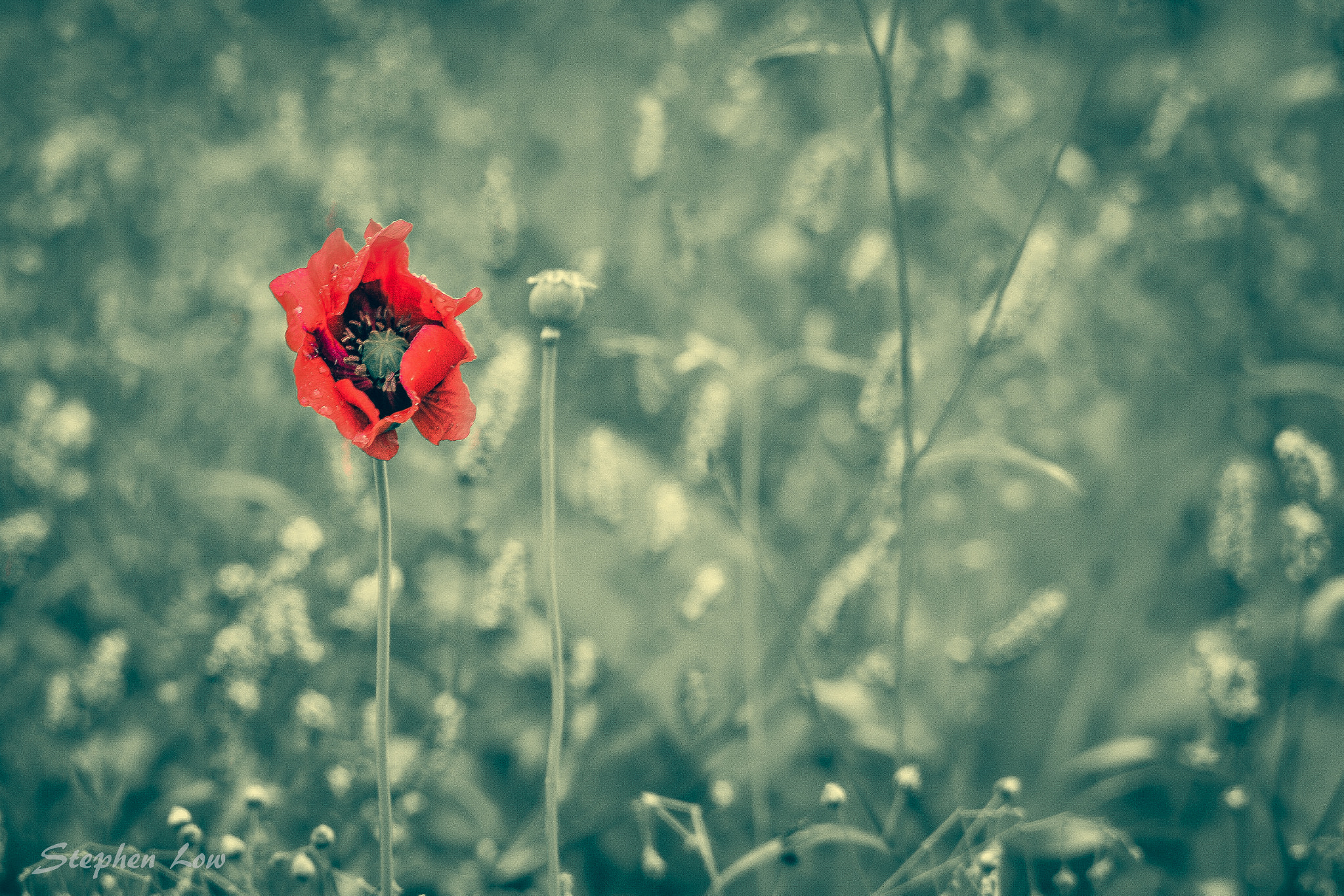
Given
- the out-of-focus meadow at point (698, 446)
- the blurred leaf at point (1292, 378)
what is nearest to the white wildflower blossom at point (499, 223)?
the out-of-focus meadow at point (698, 446)

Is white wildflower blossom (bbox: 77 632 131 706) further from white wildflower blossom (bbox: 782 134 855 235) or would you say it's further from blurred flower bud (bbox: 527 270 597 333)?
white wildflower blossom (bbox: 782 134 855 235)

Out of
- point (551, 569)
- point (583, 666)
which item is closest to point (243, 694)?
point (583, 666)

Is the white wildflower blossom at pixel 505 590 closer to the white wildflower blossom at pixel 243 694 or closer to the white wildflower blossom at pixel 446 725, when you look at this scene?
the white wildflower blossom at pixel 446 725

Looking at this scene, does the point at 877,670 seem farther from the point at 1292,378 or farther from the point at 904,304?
the point at 1292,378

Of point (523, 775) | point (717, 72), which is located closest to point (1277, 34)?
point (717, 72)

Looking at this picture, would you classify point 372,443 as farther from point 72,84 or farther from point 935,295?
point 72,84

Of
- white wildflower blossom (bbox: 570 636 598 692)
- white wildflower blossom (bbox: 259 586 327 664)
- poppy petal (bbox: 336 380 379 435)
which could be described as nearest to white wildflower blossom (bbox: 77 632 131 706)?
white wildflower blossom (bbox: 259 586 327 664)
